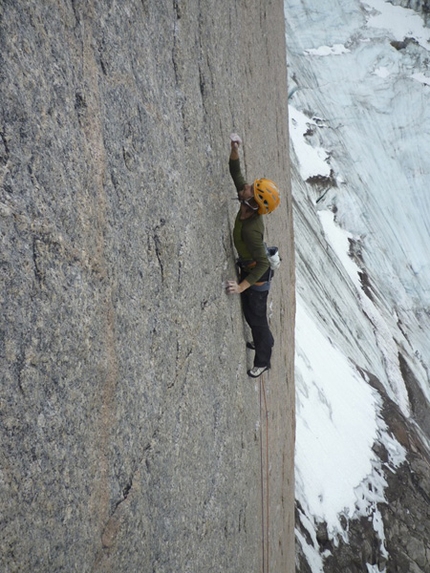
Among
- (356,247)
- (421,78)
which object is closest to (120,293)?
(356,247)

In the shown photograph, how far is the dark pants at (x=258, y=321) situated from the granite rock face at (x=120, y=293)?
0.27 m

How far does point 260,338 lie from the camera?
16.6 feet

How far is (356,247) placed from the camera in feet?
86.6

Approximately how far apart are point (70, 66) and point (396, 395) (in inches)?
762

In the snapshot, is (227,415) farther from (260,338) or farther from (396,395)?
(396,395)

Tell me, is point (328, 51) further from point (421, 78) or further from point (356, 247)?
point (356, 247)

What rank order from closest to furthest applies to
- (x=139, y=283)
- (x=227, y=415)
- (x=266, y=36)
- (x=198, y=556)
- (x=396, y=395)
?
(x=139, y=283)
(x=198, y=556)
(x=227, y=415)
(x=266, y=36)
(x=396, y=395)

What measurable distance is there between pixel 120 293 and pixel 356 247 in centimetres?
2509

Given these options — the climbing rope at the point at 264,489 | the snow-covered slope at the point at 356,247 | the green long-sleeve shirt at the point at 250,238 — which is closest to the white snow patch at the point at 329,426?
the snow-covered slope at the point at 356,247

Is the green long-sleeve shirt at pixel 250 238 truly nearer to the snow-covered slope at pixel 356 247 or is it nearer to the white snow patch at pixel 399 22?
the snow-covered slope at pixel 356 247

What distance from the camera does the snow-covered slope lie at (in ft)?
42.4

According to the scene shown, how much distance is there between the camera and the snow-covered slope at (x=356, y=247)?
42.4 ft

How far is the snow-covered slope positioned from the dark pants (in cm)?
739

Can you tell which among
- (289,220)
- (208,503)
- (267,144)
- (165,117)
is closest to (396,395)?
(289,220)
